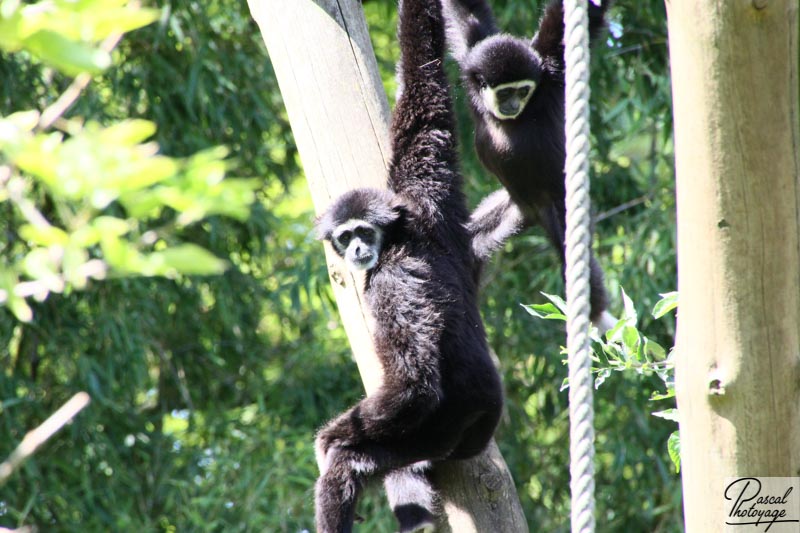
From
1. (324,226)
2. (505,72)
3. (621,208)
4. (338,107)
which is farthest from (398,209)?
(621,208)

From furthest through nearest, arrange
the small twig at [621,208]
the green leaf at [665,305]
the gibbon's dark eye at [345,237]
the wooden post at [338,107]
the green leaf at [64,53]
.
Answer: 1. the small twig at [621,208]
2. the gibbon's dark eye at [345,237]
3. the wooden post at [338,107]
4. the green leaf at [665,305]
5. the green leaf at [64,53]

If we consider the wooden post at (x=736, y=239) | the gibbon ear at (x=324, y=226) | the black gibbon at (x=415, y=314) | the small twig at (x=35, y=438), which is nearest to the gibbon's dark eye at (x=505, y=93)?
the black gibbon at (x=415, y=314)

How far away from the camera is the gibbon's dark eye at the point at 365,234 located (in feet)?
10.7

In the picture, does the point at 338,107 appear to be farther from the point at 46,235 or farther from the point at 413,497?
the point at 46,235

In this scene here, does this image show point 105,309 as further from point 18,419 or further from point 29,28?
Answer: point 29,28

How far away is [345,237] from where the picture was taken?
11.0 feet

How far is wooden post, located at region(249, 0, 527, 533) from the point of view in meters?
3.20

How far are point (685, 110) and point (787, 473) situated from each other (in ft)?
2.43

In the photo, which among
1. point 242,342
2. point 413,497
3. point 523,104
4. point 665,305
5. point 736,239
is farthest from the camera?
point 242,342

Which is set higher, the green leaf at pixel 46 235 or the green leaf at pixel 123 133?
the green leaf at pixel 123 133

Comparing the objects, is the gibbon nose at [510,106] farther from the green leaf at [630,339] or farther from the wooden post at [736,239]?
the wooden post at [736,239]

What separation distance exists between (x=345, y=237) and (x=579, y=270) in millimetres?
1586

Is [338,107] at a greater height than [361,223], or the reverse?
[338,107]

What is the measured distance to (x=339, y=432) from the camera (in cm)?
316
